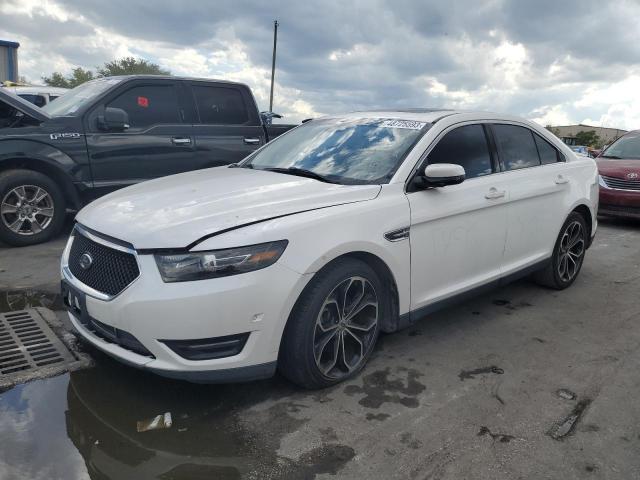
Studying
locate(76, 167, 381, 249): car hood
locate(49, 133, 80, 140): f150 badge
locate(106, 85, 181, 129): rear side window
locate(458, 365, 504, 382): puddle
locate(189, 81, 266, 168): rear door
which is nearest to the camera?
locate(76, 167, 381, 249): car hood

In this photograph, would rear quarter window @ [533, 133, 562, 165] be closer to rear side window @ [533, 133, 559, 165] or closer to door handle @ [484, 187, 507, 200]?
rear side window @ [533, 133, 559, 165]

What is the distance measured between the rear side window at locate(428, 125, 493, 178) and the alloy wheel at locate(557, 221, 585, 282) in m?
1.39

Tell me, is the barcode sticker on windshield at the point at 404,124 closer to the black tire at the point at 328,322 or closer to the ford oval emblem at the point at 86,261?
the black tire at the point at 328,322

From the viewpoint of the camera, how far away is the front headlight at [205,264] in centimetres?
261

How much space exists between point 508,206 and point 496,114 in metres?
0.84

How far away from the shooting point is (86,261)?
117 inches

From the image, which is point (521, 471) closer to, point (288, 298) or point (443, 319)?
point (288, 298)

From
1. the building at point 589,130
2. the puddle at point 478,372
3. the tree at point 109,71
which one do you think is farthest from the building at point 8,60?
the building at point 589,130

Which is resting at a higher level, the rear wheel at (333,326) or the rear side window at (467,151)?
the rear side window at (467,151)

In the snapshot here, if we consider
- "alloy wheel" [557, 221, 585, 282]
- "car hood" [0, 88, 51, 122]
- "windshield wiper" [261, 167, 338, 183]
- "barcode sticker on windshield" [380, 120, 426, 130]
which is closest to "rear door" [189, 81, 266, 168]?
"car hood" [0, 88, 51, 122]

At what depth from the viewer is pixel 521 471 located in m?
2.48

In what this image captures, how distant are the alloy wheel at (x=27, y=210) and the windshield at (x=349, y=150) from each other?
3052 millimetres

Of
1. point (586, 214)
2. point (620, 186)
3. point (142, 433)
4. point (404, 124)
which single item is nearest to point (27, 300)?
point (142, 433)

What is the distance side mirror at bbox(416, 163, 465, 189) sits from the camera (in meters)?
3.42
